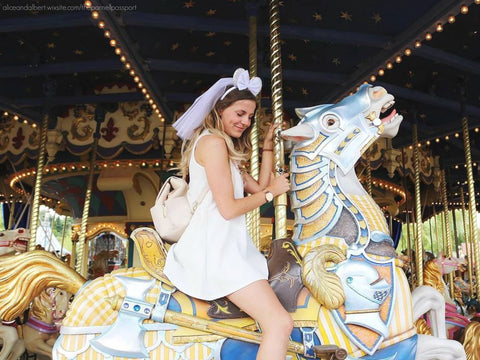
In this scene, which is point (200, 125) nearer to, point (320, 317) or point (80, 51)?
point (320, 317)

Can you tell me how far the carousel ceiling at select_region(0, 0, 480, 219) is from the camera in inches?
172

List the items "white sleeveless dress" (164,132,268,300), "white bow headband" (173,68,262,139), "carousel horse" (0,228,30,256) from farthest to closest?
"carousel horse" (0,228,30,256) < "white bow headband" (173,68,262,139) < "white sleeveless dress" (164,132,268,300)

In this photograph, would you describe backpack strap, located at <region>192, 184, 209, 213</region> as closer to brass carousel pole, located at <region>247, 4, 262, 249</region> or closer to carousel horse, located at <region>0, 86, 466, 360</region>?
carousel horse, located at <region>0, 86, 466, 360</region>

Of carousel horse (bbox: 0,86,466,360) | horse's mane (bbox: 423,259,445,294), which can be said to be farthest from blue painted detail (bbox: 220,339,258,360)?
horse's mane (bbox: 423,259,445,294)

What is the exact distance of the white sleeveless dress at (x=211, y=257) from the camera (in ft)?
5.92

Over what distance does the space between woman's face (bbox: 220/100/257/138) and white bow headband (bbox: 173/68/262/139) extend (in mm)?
61

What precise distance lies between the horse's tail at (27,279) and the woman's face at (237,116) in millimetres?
909

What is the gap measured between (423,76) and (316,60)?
158cm

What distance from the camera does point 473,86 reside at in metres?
6.32

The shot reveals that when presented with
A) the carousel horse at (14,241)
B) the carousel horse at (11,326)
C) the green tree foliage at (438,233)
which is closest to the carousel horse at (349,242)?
the carousel horse at (11,326)

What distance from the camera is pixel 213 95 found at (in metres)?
2.10

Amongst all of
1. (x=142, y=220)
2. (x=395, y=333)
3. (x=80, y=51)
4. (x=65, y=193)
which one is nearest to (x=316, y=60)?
(x=80, y=51)

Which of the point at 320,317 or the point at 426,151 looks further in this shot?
the point at 426,151

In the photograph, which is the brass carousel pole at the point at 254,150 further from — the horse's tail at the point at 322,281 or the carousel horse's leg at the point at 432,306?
the horse's tail at the point at 322,281
